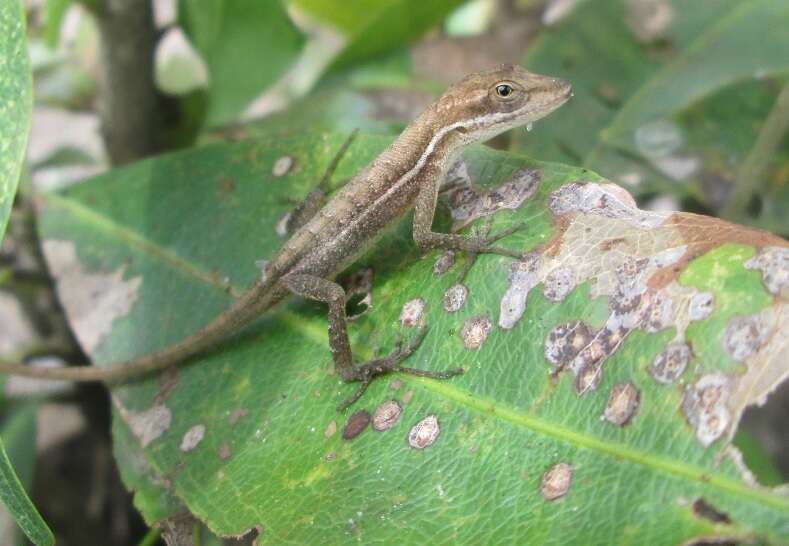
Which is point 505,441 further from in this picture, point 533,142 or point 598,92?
point 598,92

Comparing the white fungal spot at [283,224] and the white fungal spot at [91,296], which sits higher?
the white fungal spot at [283,224]

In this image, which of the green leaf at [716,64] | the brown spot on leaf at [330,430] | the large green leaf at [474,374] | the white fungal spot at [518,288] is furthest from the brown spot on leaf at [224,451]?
the green leaf at [716,64]

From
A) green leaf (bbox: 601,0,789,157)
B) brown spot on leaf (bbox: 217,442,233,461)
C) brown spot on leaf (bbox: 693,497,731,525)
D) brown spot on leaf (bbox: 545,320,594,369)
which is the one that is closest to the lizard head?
green leaf (bbox: 601,0,789,157)

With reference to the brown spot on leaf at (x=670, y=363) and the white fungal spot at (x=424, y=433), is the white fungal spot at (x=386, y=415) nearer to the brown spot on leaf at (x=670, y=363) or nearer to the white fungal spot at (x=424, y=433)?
the white fungal spot at (x=424, y=433)

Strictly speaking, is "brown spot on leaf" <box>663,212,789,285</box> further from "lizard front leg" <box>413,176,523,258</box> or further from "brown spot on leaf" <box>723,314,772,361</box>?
"lizard front leg" <box>413,176,523,258</box>

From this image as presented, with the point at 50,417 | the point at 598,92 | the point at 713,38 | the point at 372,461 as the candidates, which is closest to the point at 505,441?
the point at 372,461
